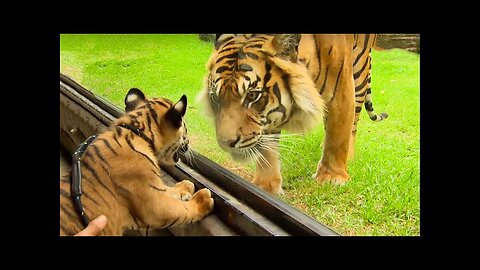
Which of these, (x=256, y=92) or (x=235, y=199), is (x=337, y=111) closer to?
(x=256, y=92)

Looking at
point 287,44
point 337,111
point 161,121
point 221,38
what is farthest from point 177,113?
point 337,111

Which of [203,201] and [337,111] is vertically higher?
[337,111]

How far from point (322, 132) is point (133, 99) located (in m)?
0.64

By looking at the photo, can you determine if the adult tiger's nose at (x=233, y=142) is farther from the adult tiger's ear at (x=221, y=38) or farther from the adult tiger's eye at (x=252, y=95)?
the adult tiger's ear at (x=221, y=38)

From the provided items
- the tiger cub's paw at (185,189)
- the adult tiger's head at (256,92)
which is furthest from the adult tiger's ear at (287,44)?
the tiger cub's paw at (185,189)

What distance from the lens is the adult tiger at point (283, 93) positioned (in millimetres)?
1729

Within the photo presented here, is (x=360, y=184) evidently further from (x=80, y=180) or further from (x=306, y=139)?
(x=80, y=180)

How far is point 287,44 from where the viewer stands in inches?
68.4

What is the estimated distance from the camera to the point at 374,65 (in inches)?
68.8

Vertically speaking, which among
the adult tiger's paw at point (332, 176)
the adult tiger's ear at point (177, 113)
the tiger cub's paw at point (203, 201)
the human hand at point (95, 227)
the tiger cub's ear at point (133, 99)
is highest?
the tiger cub's ear at point (133, 99)

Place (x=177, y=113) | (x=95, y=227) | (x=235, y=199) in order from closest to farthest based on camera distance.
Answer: (x=95, y=227)
(x=177, y=113)
(x=235, y=199)

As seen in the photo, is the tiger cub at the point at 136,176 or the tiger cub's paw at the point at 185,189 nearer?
the tiger cub at the point at 136,176

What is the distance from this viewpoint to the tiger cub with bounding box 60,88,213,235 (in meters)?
1.66

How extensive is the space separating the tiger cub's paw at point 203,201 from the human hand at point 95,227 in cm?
31
